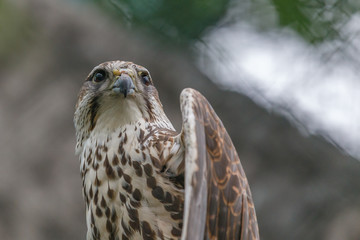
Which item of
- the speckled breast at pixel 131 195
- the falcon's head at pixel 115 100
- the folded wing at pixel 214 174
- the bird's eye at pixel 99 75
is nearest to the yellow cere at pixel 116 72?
the falcon's head at pixel 115 100

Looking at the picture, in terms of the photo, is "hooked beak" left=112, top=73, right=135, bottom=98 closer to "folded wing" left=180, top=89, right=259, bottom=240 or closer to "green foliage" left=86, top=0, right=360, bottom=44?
"folded wing" left=180, top=89, right=259, bottom=240

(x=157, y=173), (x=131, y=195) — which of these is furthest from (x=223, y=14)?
(x=131, y=195)

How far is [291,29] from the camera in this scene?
3.01m

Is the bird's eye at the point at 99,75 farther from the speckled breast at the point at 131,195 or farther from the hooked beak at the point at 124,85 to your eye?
the speckled breast at the point at 131,195

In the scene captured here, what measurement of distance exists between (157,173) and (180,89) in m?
1.93

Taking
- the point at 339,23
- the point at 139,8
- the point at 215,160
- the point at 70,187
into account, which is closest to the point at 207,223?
the point at 215,160

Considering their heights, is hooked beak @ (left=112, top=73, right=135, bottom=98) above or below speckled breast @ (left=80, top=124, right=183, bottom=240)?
above

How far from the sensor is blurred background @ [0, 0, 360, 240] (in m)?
3.66

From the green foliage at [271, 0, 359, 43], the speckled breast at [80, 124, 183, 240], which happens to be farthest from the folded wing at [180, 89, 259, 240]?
the green foliage at [271, 0, 359, 43]

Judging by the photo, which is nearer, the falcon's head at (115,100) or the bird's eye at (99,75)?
the falcon's head at (115,100)

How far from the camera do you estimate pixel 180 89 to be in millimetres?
4672

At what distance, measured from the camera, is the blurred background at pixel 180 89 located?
366 centimetres

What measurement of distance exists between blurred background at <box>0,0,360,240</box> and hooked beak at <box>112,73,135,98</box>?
700 millimetres

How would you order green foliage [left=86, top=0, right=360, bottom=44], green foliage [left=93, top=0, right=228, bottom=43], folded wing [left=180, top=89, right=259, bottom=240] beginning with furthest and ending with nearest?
green foliage [left=93, top=0, right=228, bottom=43] → green foliage [left=86, top=0, right=360, bottom=44] → folded wing [left=180, top=89, right=259, bottom=240]
